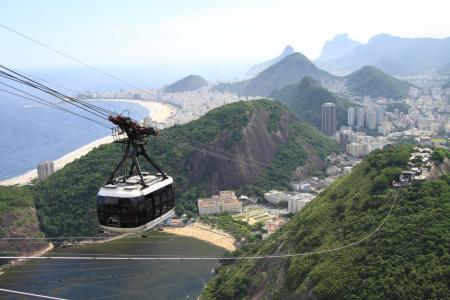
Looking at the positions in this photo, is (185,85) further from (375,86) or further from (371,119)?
(371,119)

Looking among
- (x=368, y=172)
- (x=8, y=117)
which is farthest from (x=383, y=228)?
(x=8, y=117)

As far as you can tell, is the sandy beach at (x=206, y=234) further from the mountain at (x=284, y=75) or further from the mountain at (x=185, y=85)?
the mountain at (x=185, y=85)

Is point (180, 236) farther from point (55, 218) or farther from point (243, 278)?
point (243, 278)

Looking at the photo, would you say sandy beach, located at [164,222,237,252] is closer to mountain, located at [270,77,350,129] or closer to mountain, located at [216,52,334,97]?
mountain, located at [270,77,350,129]

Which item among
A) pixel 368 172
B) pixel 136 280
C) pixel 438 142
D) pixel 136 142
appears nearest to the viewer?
pixel 136 142

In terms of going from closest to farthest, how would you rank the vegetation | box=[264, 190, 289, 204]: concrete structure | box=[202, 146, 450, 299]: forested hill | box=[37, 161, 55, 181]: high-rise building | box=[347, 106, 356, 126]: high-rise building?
box=[202, 146, 450, 299]: forested hill → the vegetation → box=[264, 190, 289, 204]: concrete structure → box=[37, 161, 55, 181]: high-rise building → box=[347, 106, 356, 126]: high-rise building

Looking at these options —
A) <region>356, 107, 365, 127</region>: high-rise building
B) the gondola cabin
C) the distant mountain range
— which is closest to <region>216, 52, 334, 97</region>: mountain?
the distant mountain range
